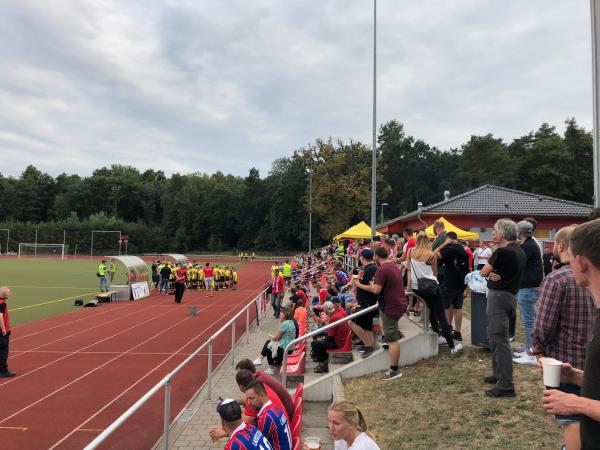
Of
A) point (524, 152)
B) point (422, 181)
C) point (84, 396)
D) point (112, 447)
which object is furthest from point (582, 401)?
point (422, 181)

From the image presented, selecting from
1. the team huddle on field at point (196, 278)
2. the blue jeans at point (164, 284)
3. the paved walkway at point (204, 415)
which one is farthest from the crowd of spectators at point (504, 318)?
the blue jeans at point (164, 284)

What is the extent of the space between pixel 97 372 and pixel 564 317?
998 cm

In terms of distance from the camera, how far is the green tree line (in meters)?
53.3

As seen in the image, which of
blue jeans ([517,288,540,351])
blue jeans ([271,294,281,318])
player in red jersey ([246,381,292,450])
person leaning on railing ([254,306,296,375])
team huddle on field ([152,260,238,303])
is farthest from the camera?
team huddle on field ([152,260,238,303])

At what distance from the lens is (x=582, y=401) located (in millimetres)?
1759

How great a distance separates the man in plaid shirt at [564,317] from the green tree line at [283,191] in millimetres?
46645

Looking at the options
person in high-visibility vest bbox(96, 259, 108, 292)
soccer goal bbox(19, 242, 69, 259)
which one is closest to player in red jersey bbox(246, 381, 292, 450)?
person in high-visibility vest bbox(96, 259, 108, 292)

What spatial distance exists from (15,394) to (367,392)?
7136mm

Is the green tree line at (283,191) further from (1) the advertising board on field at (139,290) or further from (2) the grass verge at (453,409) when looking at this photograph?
(2) the grass verge at (453,409)

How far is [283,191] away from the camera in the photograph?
77.1m

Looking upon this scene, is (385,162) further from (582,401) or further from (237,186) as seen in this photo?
(582,401)

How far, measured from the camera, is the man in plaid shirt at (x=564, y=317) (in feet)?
10.2

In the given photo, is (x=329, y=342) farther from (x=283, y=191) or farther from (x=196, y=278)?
(x=283, y=191)

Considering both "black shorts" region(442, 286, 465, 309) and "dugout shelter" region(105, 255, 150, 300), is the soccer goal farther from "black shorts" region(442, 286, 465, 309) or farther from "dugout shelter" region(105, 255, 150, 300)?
"black shorts" region(442, 286, 465, 309)
